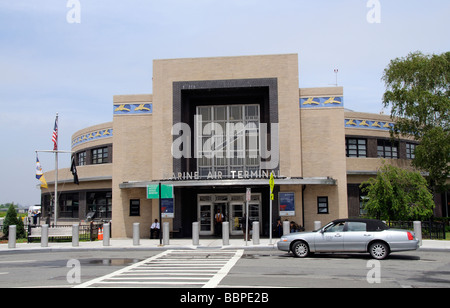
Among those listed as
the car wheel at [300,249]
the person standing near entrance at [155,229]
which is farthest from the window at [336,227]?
the person standing near entrance at [155,229]

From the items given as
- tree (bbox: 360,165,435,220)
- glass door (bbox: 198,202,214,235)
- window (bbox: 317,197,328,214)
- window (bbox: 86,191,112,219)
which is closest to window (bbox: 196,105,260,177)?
glass door (bbox: 198,202,214,235)

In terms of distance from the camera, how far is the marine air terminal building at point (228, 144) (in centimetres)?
2794

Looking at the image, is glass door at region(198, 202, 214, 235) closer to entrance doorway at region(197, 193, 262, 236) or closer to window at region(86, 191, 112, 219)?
entrance doorway at region(197, 193, 262, 236)

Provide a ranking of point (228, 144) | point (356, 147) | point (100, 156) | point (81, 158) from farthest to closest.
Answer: point (81, 158), point (100, 156), point (356, 147), point (228, 144)

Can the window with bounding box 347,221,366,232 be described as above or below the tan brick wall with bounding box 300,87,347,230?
below

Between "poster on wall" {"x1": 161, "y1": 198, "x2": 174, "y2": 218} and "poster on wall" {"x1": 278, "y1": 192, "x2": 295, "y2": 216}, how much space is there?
6261mm

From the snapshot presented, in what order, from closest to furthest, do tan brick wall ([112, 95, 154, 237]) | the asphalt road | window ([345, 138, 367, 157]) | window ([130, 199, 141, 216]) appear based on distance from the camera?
the asphalt road
tan brick wall ([112, 95, 154, 237])
window ([130, 199, 141, 216])
window ([345, 138, 367, 157])

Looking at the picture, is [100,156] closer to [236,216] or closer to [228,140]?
[228,140]

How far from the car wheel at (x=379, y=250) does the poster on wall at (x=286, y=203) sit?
1086cm

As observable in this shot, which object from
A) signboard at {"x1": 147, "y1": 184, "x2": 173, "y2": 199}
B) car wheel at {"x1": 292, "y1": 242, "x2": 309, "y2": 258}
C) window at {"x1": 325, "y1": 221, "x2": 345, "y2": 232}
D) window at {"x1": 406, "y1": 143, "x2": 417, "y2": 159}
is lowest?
car wheel at {"x1": 292, "y1": 242, "x2": 309, "y2": 258}

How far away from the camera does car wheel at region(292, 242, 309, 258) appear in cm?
1750

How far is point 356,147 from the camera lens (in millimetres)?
36281

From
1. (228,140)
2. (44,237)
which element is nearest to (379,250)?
(228,140)

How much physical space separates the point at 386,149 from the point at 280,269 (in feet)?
83.2
